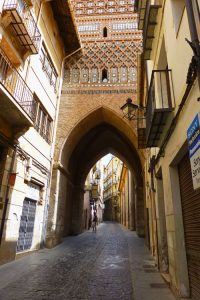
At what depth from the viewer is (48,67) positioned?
424 inches

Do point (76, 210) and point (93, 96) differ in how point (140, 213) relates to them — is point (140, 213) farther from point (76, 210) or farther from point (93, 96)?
point (93, 96)

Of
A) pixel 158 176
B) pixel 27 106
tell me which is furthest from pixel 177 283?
pixel 27 106

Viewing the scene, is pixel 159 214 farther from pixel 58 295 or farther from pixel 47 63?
pixel 47 63

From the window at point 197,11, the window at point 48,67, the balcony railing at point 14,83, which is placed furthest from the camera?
the window at point 48,67

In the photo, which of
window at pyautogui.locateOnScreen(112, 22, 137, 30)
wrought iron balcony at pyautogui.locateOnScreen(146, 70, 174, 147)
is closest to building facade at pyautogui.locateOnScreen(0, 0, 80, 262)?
wrought iron balcony at pyautogui.locateOnScreen(146, 70, 174, 147)

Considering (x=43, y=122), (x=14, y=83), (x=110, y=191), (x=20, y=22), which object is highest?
(x=110, y=191)

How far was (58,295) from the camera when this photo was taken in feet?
13.1

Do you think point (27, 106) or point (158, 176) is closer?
point (158, 176)

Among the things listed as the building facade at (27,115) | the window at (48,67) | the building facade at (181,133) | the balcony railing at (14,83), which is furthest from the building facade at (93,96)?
the building facade at (181,133)

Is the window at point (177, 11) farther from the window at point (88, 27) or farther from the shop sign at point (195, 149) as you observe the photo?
the window at point (88, 27)

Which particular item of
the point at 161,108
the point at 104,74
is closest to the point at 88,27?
the point at 104,74

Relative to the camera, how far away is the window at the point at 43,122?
9.39 meters

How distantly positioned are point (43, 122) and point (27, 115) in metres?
3.66

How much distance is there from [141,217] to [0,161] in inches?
454
